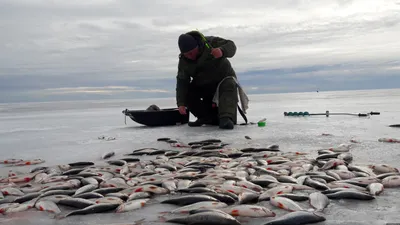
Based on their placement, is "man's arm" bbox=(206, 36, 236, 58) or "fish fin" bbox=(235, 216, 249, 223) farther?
"man's arm" bbox=(206, 36, 236, 58)

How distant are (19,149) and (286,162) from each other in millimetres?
5286

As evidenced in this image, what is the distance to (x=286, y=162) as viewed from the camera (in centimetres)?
475

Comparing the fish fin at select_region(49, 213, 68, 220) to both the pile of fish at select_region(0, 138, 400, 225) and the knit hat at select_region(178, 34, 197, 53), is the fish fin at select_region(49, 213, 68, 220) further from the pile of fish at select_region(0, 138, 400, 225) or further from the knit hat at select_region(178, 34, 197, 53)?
the knit hat at select_region(178, 34, 197, 53)

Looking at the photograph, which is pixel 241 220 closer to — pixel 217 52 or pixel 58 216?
pixel 58 216

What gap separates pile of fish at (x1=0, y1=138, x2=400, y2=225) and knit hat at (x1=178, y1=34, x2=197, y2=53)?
4314 mm

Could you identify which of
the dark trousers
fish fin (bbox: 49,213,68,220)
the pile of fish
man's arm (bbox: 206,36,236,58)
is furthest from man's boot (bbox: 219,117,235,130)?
fish fin (bbox: 49,213,68,220)

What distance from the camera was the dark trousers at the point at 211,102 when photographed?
962 cm

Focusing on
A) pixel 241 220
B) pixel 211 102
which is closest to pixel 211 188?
pixel 241 220

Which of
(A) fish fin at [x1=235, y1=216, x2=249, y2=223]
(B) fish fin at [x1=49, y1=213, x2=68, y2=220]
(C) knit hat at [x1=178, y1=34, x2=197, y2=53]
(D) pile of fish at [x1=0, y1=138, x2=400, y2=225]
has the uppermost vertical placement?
(C) knit hat at [x1=178, y1=34, x2=197, y2=53]

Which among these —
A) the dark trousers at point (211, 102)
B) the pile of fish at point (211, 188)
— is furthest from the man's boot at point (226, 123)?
the pile of fish at point (211, 188)

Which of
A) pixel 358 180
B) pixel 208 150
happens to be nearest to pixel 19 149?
pixel 208 150

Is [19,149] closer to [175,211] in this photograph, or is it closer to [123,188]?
[123,188]

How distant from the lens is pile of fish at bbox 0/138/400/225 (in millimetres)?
2961

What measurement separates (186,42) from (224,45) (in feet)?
3.20
